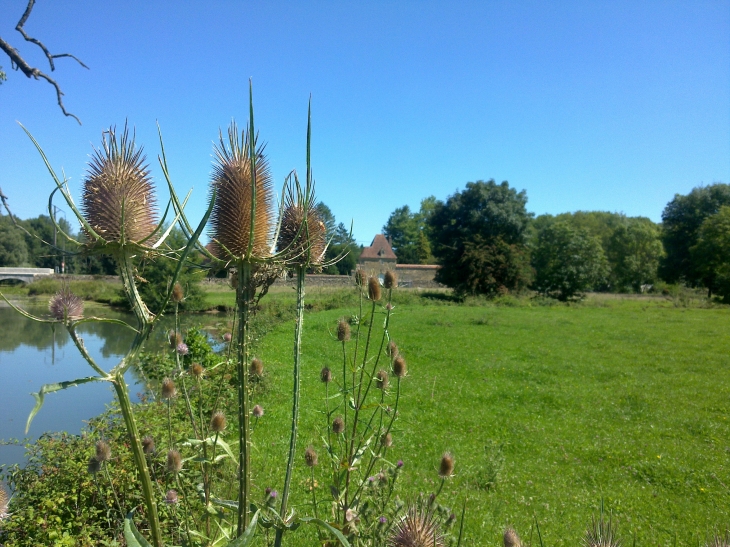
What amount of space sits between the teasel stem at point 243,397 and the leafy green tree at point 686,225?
5045 centimetres

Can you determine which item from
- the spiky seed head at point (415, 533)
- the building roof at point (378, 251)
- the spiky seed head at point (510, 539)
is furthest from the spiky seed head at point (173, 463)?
the building roof at point (378, 251)

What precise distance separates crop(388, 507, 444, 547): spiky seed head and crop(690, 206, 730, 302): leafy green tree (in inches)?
1573

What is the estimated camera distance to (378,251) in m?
57.6

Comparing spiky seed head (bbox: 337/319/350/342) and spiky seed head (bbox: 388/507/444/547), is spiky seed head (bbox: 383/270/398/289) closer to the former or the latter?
spiky seed head (bbox: 337/319/350/342)

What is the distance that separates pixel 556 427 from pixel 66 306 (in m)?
8.23

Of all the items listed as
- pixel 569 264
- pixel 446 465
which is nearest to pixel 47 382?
pixel 446 465

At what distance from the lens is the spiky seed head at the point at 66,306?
3.62 ft

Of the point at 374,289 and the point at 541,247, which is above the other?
the point at 541,247

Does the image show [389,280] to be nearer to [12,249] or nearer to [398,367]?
[398,367]

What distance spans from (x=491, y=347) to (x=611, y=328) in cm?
746

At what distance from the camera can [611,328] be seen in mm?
18859

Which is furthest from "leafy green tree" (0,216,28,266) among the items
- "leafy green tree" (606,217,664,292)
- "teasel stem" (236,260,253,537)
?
"leafy green tree" (606,217,664,292)

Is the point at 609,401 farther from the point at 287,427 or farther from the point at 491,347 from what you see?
the point at 287,427

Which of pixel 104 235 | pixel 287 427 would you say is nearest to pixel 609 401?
pixel 287 427
